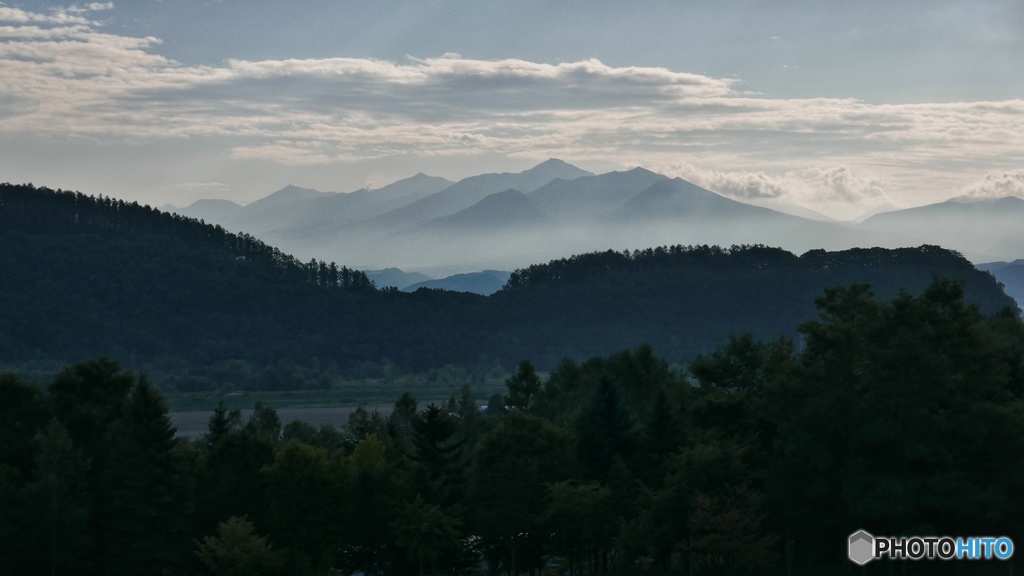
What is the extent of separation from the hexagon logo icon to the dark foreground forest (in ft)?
3.92

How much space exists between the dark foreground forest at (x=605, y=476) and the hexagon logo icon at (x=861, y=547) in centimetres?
120

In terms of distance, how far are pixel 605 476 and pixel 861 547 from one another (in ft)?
63.6

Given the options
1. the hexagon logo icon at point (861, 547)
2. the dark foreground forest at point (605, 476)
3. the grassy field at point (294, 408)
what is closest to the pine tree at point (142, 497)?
the dark foreground forest at point (605, 476)

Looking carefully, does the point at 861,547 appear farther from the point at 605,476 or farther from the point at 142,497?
the point at 142,497

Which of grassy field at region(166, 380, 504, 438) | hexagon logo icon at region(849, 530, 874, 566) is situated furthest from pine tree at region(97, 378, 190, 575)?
grassy field at region(166, 380, 504, 438)

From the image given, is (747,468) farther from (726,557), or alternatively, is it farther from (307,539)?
(307,539)

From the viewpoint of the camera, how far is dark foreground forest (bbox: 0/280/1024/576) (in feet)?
188

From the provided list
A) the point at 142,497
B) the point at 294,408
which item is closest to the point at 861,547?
the point at 142,497

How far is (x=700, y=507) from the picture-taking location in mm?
61031

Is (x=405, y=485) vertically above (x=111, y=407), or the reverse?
(x=111, y=407)

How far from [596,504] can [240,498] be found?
1981 cm

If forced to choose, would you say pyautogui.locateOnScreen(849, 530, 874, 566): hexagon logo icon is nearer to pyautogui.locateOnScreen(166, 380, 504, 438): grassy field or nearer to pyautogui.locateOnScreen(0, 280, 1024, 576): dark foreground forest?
pyautogui.locateOnScreen(0, 280, 1024, 576): dark foreground forest

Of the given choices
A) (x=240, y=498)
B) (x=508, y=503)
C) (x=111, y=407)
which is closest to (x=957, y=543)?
(x=508, y=503)

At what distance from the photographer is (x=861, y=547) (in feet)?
185
